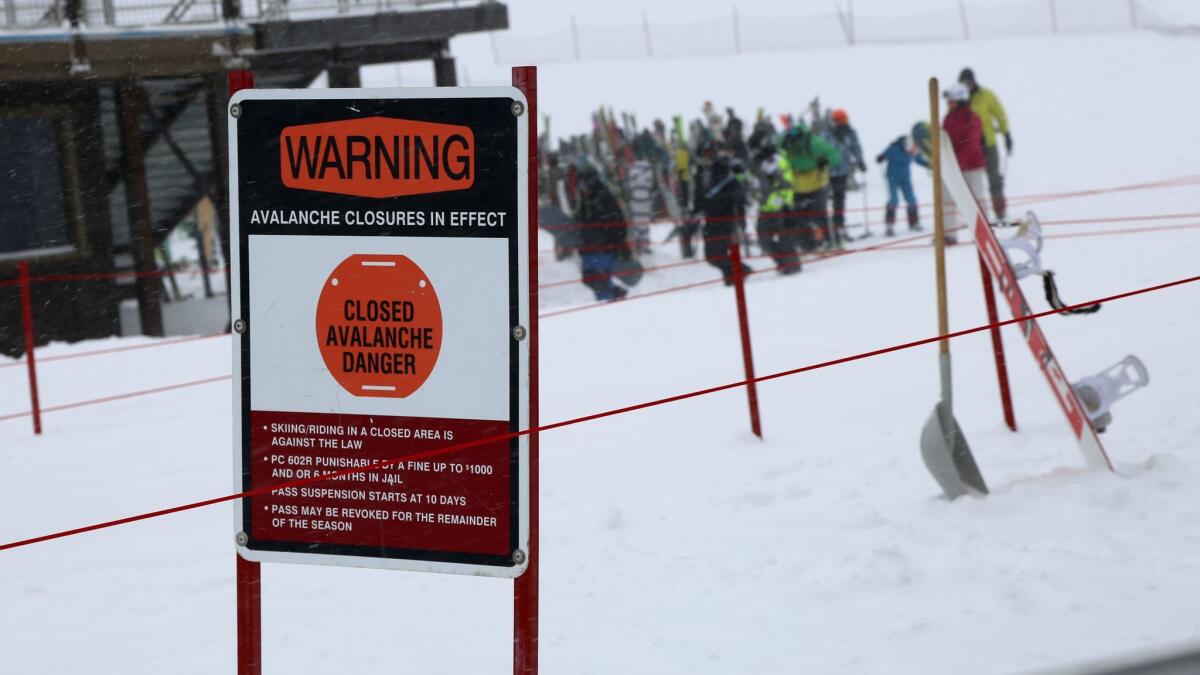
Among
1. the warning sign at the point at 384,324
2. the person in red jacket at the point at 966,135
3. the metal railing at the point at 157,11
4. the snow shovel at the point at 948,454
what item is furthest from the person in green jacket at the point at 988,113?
the warning sign at the point at 384,324

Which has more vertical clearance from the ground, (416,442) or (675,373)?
(416,442)

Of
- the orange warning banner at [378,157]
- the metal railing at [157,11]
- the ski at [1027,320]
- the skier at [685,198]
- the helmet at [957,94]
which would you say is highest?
the metal railing at [157,11]

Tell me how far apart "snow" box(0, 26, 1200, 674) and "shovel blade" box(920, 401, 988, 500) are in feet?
0.31

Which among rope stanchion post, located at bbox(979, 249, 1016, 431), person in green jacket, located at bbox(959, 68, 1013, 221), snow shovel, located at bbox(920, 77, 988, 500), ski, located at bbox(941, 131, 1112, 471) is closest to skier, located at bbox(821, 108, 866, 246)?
person in green jacket, located at bbox(959, 68, 1013, 221)

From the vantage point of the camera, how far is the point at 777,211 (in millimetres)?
13875

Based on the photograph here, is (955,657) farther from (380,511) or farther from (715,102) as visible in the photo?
(715,102)

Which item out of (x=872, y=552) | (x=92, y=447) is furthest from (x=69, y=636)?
(x=92, y=447)

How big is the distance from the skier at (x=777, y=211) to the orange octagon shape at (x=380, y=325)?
34.5 ft

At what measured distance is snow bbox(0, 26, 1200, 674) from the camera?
3799mm

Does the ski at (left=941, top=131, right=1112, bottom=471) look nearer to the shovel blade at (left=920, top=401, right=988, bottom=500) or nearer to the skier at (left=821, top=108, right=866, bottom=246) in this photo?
the shovel blade at (left=920, top=401, right=988, bottom=500)

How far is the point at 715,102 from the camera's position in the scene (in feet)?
119

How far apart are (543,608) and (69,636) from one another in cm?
161

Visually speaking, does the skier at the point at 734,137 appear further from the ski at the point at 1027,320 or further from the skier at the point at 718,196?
the ski at the point at 1027,320

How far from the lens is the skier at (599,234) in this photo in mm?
13094
